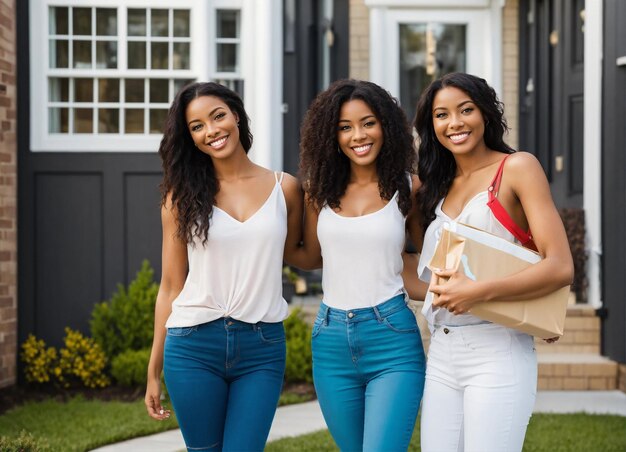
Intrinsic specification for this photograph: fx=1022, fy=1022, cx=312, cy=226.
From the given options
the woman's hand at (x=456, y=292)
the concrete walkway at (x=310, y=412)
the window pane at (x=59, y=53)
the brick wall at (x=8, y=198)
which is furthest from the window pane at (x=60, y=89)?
the woman's hand at (x=456, y=292)

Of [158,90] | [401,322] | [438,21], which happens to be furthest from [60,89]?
[401,322]

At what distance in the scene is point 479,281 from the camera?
116 inches

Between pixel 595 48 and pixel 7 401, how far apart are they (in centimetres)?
505

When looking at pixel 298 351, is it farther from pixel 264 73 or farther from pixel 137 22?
pixel 137 22

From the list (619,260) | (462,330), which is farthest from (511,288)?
(619,260)

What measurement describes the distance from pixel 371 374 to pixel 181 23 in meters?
5.63

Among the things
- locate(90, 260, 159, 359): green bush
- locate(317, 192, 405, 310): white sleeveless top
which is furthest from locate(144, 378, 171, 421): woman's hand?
locate(90, 260, 159, 359): green bush

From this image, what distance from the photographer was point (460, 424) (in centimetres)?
309

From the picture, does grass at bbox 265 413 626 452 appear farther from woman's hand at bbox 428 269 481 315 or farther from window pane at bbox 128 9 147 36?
window pane at bbox 128 9 147 36

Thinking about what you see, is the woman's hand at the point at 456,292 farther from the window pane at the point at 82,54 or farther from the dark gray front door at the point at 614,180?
the window pane at the point at 82,54

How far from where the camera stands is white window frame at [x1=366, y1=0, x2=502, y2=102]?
964 centimetres

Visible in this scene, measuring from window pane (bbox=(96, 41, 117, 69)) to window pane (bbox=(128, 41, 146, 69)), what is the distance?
0.12 meters

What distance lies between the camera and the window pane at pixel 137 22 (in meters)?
8.32

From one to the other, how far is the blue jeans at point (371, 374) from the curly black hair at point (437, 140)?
0.36 meters
